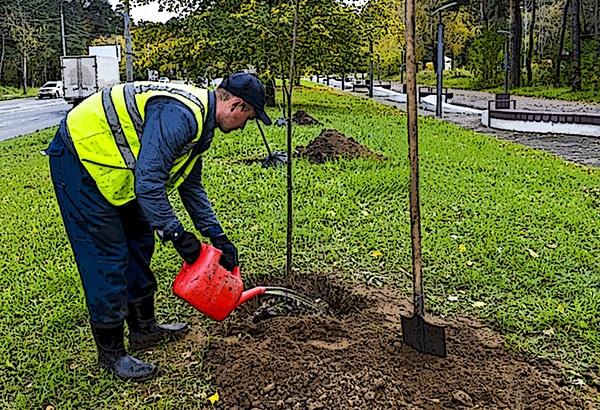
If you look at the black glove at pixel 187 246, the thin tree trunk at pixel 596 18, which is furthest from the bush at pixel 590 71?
the black glove at pixel 187 246

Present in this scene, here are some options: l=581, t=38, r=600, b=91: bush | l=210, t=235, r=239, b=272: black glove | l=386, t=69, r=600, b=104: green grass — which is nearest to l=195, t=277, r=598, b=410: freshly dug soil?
l=210, t=235, r=239, b=272: black glove

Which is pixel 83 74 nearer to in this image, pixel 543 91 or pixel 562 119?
pixel 562 119

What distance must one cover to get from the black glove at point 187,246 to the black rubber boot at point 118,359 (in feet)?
1.89

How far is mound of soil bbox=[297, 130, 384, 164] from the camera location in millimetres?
8203

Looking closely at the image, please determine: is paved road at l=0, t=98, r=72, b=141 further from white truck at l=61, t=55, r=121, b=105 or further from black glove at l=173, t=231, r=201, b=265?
black glove at l=173, t=231, r=201, b=265

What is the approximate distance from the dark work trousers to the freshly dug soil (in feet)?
2.14

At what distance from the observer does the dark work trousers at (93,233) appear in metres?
2.79

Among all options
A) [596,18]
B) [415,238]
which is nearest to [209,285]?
[415,238]

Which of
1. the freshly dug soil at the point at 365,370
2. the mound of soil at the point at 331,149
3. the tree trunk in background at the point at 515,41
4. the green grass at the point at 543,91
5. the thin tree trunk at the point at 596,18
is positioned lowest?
the freshly dug soil at the point at 365,370

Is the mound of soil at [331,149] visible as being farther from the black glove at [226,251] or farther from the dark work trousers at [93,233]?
the dark work trousers at [93,233]

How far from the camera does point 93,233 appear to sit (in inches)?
112

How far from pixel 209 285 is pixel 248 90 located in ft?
3.20

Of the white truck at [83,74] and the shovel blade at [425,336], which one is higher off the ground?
the white truck at [83,74]

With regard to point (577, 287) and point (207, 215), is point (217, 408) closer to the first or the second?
point (207, 215)
